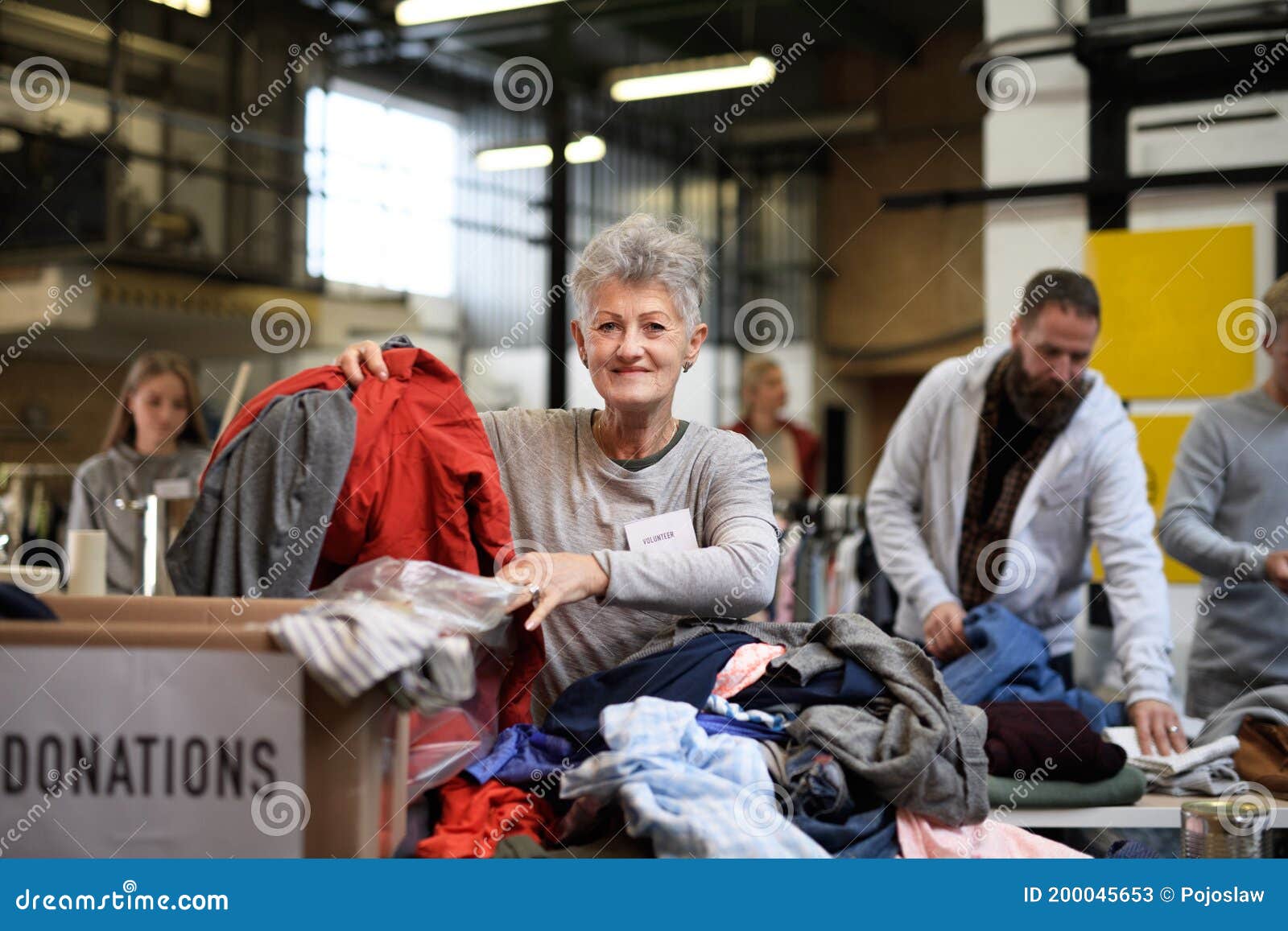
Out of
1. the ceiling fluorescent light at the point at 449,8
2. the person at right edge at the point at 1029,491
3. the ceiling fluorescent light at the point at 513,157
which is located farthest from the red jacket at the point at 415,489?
the ceiling fluorescent light at the point at 513,157

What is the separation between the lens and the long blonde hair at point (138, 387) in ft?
14.0

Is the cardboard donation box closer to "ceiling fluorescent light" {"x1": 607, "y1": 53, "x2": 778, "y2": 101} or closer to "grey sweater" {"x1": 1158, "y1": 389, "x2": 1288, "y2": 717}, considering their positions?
"grey sweater" {"x1": 1158, "y1": 389, "x2": 1288, "y2": 717}

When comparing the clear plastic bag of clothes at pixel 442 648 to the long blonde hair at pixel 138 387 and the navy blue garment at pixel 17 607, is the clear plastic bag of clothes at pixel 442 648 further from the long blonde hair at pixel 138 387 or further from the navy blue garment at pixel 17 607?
the long blonde hair at pixel 138 387

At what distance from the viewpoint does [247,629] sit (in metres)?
1.26

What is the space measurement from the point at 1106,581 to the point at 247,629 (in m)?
2.18

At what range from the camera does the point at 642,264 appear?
5.97ft

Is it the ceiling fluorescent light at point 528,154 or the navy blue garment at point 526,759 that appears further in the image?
the ceiling fluorescent light at point 528,154

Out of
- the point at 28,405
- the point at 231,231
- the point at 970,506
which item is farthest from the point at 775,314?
the point at 970,506

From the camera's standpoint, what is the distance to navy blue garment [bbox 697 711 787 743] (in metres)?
1.56

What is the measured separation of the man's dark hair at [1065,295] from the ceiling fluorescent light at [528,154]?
9.06m

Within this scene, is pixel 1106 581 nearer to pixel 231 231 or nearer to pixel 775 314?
pixel 231 231

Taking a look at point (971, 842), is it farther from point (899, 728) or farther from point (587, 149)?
point (587, 149)

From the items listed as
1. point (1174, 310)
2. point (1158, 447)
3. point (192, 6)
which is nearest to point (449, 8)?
point (192, 6)

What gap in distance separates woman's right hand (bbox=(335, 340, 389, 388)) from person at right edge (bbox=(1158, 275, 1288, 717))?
2.08 metres
